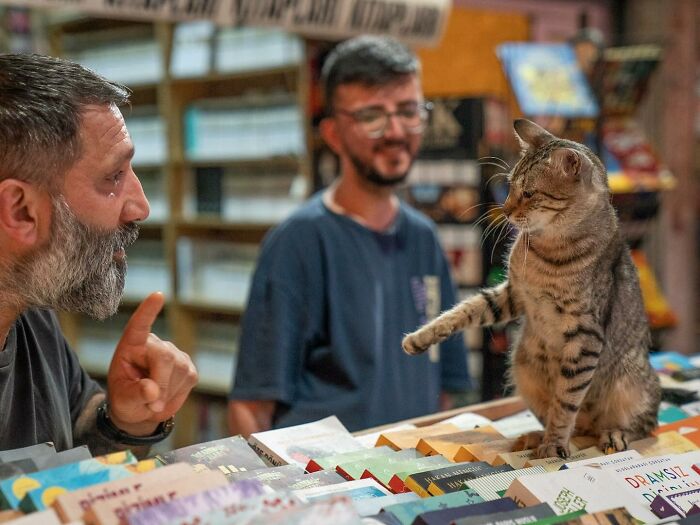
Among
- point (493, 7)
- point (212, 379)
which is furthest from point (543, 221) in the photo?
point (493, 7)

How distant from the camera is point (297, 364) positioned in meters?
2.40

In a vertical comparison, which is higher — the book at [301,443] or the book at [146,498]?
the book at [146,498]

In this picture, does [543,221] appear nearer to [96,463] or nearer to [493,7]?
[96,463]

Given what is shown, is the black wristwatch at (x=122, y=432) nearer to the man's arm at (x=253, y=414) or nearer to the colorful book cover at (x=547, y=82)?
the man's arm at (x=253, y=414)

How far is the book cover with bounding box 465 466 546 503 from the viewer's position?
1278 mm

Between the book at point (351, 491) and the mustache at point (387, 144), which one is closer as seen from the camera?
the book at point (351, 491)

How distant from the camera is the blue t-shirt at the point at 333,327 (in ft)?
7.70

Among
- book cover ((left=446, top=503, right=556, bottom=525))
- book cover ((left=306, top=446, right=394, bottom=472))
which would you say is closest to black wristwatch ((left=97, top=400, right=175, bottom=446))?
book cover ((left=306, top=446, right=394, bottom=472))

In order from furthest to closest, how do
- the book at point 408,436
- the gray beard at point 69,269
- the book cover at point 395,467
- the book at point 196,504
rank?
1. the book at point 408,436
2. the gray beard at point 69,269
3. the book cover at point 395,467
4. the book at point 196,504

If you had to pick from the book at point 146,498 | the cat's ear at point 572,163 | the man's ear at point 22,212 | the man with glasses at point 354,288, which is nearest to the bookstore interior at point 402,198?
the book at point 146,498

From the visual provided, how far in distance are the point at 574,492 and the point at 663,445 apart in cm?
44

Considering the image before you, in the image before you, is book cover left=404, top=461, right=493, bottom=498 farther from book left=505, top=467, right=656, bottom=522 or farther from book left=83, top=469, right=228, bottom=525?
book left=83, top=469, right=228, bottom=525

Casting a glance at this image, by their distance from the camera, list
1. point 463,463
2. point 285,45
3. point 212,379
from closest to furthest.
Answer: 1. point 463,463
2. point 285,45
3. point 212,379

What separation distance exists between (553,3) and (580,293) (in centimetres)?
471
